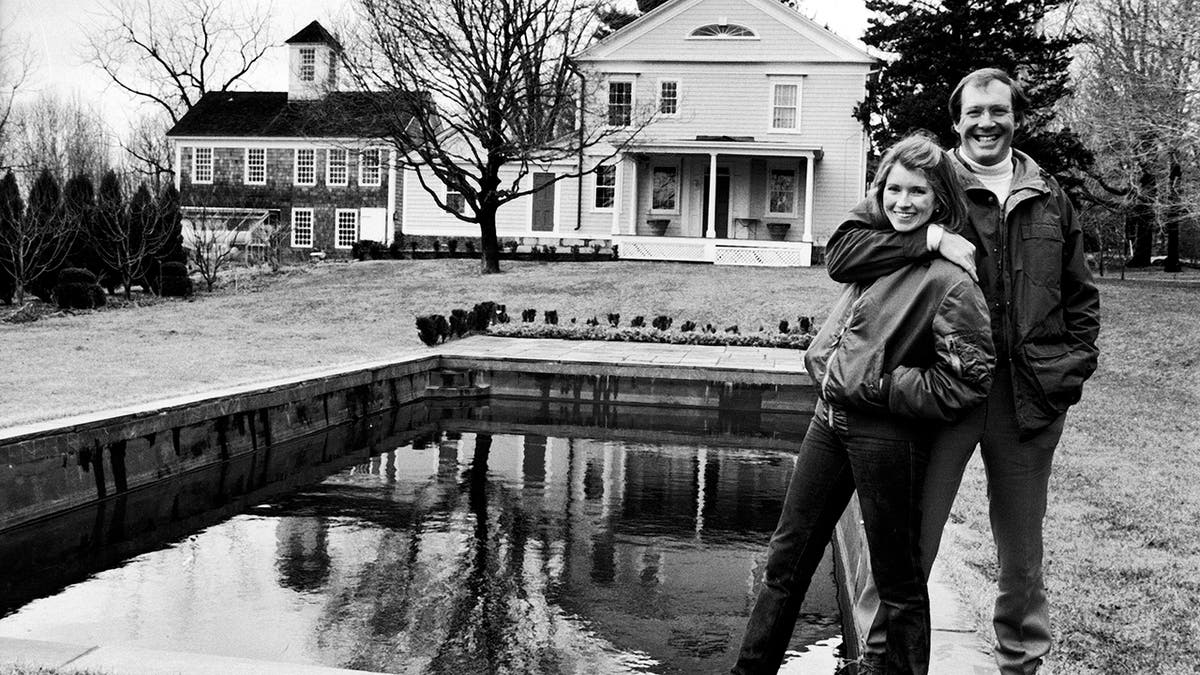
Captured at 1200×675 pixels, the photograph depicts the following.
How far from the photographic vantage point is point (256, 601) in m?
5.47

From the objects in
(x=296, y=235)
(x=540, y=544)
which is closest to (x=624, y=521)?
(x=540, y=544)

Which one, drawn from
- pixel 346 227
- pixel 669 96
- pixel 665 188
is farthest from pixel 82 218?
pixel 346 227

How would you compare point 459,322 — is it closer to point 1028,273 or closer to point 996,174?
point 996,174

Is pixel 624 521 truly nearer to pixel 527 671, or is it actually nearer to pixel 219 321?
pixel 527 671

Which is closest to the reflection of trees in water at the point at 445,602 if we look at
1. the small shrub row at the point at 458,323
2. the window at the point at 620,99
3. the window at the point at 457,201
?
the small shrub row at the point at 458,323

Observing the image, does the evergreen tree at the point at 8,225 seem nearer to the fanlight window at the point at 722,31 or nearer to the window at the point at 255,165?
the fanlight window at the point at 722,31

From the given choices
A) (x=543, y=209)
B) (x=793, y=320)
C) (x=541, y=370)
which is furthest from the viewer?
(x=543, y=209)

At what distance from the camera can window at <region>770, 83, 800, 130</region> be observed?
30484 mm

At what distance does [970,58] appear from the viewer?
77.3ft

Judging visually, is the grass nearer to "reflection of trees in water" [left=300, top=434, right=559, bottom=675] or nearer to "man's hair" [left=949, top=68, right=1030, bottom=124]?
"man's hair" [left=949, top=68, right=1030, bottom=124]

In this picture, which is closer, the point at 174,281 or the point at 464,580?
the point at 464,580

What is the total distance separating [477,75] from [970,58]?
11285 millimetres

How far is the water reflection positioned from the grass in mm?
1261

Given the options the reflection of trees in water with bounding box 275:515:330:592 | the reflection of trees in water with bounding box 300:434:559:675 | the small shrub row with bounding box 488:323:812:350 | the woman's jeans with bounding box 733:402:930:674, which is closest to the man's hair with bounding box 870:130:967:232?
the woman's jeans with bounding box 733:402:930:674
